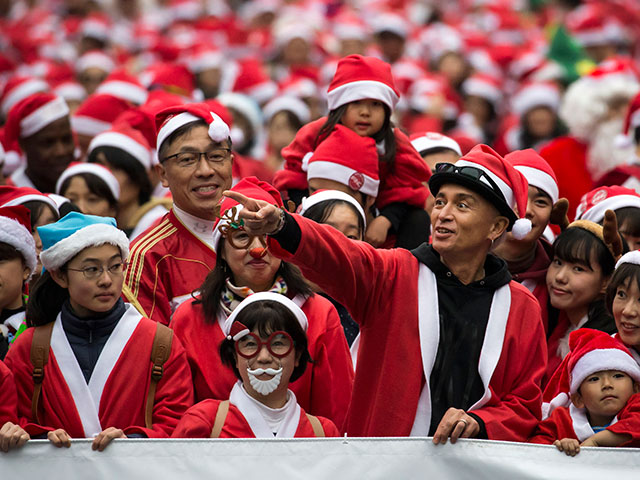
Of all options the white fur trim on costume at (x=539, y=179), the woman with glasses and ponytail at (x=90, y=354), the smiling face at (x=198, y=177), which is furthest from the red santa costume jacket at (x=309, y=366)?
the white fur trim on costume at (x=539, y=179)

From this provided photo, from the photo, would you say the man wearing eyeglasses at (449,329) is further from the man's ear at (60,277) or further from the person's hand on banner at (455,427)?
the man's ear at (60,277)

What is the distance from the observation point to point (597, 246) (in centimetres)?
552

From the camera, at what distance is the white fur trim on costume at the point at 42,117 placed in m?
8.09

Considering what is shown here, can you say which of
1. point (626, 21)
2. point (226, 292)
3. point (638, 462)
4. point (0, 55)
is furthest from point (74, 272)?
point (626, 21)

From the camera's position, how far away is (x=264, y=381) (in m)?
4.54

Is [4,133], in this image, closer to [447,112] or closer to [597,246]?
[597,246]

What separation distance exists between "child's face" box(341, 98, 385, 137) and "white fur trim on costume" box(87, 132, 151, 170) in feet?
6.54

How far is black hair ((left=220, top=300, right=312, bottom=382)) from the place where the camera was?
4.65 meters

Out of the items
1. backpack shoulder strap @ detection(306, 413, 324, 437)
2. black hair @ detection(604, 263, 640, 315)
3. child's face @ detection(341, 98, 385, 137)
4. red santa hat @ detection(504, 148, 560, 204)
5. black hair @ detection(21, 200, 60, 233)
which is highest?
child's face @ detection(341, 98, 385, 137)

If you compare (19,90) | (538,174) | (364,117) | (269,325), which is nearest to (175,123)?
(364,117)

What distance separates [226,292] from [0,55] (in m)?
12.1

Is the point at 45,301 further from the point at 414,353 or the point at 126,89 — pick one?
the point at 126,89

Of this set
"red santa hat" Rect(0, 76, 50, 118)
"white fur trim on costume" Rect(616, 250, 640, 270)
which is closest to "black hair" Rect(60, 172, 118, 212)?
"white fur trim on costume" Rect(616, 250, 640, 270)

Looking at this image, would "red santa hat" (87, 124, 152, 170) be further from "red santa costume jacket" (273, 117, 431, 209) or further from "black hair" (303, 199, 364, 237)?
"black hair" (303, 199, 364, 237)
